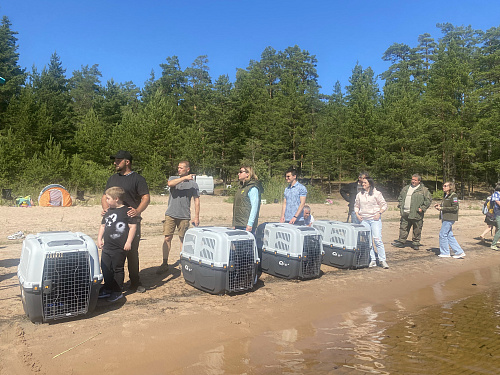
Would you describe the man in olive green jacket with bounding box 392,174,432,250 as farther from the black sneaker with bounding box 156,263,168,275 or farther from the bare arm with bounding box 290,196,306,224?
the black sneaker with bounding box 156,263,168,275

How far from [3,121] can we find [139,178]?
1500 inches

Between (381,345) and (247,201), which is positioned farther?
(247,201)

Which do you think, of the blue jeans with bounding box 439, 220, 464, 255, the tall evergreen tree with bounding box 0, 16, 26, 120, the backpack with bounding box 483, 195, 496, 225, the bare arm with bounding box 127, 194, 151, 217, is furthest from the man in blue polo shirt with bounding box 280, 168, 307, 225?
the tall evergreen tree with bounding box 0, 16, 26, 120

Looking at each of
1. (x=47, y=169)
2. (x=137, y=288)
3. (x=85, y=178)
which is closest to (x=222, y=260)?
(x=137, y=288)

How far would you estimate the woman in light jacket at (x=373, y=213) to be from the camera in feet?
26.1

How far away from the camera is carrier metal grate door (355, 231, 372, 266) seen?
7.74 m

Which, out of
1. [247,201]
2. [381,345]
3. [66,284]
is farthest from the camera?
[247,201]

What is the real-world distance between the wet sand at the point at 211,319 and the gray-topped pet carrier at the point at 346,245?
0.19m

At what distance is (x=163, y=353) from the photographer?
3926 millimetres

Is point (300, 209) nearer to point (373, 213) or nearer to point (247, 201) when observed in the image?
point (247, 201)

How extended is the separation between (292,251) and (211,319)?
2167 millimetres

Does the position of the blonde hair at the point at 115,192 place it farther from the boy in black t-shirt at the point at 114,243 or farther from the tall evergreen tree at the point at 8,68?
→ the tall evergreen tree at the point at 8,68

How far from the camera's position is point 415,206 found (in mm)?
9766

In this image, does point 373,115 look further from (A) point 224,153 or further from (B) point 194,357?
(B) point 194,357
